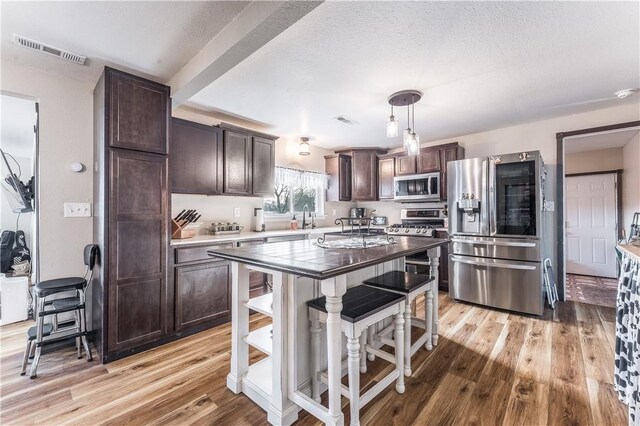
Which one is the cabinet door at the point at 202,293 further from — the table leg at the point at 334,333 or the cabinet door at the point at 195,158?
the table leg at the point at 334,333

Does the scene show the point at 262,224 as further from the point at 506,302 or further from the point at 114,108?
the point at 506,302

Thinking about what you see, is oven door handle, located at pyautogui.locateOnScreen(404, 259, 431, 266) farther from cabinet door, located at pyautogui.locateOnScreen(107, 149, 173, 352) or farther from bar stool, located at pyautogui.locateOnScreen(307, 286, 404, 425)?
cabinet door, located at pyautogui.locateOnScreen(107, 149, 173, 352)

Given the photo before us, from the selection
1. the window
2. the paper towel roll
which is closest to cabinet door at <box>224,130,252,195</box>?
the paper towel roll

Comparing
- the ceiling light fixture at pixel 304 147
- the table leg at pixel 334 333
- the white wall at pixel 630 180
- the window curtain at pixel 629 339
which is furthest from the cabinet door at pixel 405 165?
the table leg at pixel 334 333

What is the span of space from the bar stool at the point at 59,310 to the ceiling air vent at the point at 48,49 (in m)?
1.49

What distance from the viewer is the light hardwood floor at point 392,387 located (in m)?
1.63

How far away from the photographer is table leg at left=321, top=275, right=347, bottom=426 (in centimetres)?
141

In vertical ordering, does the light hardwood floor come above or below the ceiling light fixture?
below

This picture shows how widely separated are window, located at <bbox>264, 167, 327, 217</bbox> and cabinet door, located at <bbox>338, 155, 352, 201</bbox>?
31 centimetres

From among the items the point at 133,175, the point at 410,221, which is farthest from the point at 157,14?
the point at 410,221

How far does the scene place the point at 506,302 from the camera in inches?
129

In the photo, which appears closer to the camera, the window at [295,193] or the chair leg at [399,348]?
the chair leg at [399,348]

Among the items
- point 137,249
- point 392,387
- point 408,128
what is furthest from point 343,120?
point 392,387

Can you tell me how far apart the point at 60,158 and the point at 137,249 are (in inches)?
42.7
